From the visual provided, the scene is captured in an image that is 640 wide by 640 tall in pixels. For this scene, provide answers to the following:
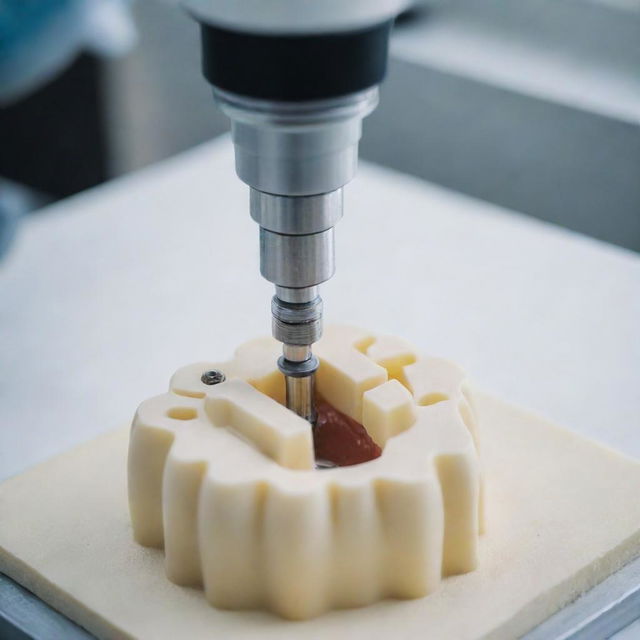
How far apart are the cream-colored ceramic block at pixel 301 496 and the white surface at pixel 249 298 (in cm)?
18

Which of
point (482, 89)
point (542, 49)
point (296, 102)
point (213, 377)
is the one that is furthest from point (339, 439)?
point (542, 49)

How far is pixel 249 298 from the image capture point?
98 cm

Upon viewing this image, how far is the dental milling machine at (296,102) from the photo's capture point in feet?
1.62

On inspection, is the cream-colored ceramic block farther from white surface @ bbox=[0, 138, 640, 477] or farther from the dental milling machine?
white surface @ bbox=[0, 138, 640, 477]

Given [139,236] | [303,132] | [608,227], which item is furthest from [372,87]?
[608,227]

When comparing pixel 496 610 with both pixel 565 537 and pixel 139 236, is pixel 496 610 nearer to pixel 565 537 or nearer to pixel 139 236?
pixel 565 537

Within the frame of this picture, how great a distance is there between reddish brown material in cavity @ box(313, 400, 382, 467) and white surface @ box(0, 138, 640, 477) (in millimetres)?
196

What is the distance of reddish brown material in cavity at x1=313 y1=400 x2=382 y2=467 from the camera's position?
0.66 m

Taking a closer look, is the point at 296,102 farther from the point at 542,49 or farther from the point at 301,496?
the point at 542,49

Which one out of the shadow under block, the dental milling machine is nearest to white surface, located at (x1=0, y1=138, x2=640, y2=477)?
the shadow under block

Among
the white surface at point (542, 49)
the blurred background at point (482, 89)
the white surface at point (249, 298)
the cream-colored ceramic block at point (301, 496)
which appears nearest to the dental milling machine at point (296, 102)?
the cream-colored ceramic block at point (301, 496)

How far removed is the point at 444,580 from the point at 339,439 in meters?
0.10

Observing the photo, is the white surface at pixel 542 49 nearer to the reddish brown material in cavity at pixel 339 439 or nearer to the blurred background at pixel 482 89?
the blurred background at pixel 482 89

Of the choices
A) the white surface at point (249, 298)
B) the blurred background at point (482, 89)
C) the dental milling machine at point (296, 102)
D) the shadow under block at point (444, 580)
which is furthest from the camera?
the blurred background at point (482, 89)
